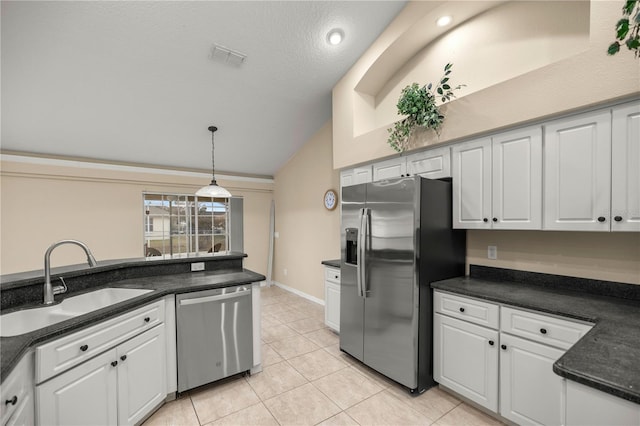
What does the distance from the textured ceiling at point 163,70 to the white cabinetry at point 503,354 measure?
2838mm

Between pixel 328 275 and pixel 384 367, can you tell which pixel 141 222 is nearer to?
pixel 328 275

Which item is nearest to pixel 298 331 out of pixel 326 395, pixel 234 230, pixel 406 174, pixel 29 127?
pixel 326 395

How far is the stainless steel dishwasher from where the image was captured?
7.23 feet

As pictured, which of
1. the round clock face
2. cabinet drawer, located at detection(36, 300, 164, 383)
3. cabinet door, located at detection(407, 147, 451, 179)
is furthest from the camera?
the round clock face

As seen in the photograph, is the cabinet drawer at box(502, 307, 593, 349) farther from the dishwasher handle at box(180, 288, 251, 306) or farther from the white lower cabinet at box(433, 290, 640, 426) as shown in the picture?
the dishwasher handle at box(180, 288, 251, 306)

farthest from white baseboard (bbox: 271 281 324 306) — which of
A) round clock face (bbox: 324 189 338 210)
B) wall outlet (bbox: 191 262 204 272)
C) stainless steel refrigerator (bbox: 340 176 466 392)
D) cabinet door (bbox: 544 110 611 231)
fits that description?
cabinet door (bbox: 544 110 611 231)

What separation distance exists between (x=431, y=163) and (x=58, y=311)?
315 cm

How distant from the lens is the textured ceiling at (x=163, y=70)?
2400 millimetres

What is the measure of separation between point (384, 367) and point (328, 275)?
1.30m

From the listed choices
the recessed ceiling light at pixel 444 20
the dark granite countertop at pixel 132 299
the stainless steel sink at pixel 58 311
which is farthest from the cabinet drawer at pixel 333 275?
the recessed ceiling light at pixel 444 20

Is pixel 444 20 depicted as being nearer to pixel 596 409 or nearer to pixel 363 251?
pixel 363 251

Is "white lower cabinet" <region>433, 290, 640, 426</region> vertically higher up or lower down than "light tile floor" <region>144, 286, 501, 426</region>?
higher up

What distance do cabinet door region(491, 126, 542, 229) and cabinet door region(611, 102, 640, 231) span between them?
370 mm

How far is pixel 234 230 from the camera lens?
5.89 meters
